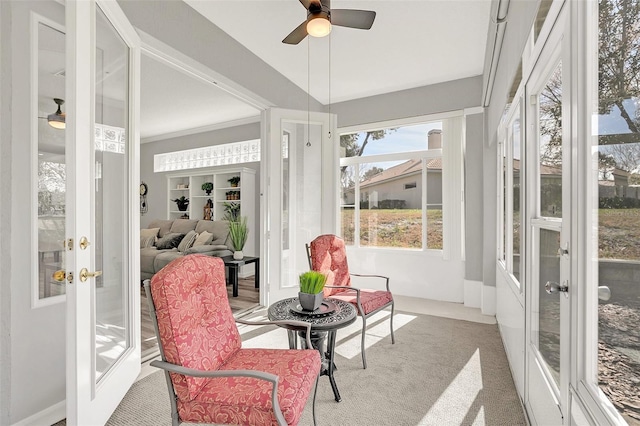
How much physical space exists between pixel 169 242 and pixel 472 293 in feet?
16.3

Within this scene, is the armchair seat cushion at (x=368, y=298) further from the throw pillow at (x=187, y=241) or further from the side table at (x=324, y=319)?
the throw pillow at (x=187, y=241)

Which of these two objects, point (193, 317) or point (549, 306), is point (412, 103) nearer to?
point (549, 306)

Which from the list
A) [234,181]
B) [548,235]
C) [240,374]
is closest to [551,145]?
[548,235]

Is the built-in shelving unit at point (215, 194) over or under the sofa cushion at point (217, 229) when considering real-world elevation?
over

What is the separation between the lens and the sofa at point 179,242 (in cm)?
530

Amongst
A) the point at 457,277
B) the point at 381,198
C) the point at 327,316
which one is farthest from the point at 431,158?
the point at 327,316

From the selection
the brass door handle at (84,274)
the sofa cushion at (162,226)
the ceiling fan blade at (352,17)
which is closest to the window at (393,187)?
the ceiling fan blade at (352,17)

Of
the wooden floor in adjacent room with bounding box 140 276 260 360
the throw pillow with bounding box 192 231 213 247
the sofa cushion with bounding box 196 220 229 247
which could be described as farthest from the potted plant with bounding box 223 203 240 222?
the wooden floor in adjacent room with bounding box 140 276 260 360

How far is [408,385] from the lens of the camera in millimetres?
2285

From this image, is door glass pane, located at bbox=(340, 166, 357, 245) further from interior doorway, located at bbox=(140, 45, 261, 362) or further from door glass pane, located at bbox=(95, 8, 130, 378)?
door glass pane, located at bbox=(95, 8, 130, 378)

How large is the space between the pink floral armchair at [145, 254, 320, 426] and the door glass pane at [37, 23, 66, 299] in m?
0.95

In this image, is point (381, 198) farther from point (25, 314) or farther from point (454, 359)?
point (25, 314)

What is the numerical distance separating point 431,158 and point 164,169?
567cm

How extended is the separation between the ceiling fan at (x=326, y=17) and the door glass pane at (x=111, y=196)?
1243 millimetres
